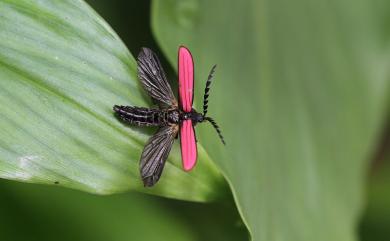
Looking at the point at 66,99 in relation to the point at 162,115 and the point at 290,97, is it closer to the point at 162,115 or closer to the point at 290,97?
the point at 162,115

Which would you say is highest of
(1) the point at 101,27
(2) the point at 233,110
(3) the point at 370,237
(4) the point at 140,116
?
(1) the point at 101,27

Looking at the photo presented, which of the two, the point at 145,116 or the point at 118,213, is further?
the point at 118,213

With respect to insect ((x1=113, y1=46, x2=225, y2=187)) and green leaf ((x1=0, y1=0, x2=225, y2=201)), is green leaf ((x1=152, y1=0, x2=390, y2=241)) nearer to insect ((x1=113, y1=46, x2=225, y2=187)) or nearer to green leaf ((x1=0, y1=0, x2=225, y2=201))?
insect ((x1=113, y1=46, x2=225, y2=187))

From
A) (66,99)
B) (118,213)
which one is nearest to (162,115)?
(66,99)

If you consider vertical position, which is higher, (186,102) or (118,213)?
(186,102)

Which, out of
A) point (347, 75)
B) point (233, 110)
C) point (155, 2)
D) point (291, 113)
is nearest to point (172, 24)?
point (155, 2)

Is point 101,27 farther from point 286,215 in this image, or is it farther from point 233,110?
point 286,215

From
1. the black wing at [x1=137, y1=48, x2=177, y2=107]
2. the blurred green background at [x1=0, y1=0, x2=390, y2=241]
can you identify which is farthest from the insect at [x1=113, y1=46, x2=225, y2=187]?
the blurred green background at [x1=0, y1=0, x2=390, y2=241]
